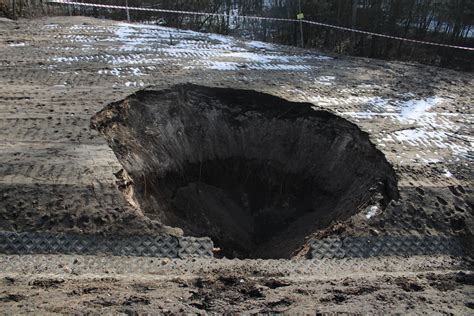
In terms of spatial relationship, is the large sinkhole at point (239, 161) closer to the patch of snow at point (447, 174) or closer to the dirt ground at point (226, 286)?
the patch of snow at point (447, 174)

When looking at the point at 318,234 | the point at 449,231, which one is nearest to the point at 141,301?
the point at 318,234

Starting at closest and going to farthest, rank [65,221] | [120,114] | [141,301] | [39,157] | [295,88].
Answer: [141,301] < [65,221] < [39,157] < [120,114] < [295,88]

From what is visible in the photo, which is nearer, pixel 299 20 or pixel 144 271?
pixel 144 271

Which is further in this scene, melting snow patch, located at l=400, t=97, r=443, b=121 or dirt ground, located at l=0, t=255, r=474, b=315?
melting snow patch, located at l=400, t=97, r=443, b=121

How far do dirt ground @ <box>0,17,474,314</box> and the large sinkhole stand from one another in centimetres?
36

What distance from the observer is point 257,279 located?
12.8ft

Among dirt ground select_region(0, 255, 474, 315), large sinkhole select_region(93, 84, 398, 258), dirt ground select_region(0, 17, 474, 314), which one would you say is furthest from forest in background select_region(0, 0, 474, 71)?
dirt ground select_region(0, 255, 474, 315)

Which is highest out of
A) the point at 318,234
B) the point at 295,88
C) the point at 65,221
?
the point at 295,88

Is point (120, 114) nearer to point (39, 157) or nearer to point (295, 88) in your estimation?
point (39, 157)

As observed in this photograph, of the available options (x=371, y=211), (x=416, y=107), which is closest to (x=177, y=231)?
(x=371, y=211)

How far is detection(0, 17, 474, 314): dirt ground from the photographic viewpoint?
11.9 ft

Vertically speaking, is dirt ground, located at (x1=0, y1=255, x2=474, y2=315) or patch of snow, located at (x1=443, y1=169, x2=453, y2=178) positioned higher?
patch of snow, located at (x1=443, y1=169, x2=453, y2=178)

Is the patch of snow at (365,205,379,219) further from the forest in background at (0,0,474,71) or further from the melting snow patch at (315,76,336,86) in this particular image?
the forest in background at (0,0,474,71)

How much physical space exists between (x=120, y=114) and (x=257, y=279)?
3.58 meters
